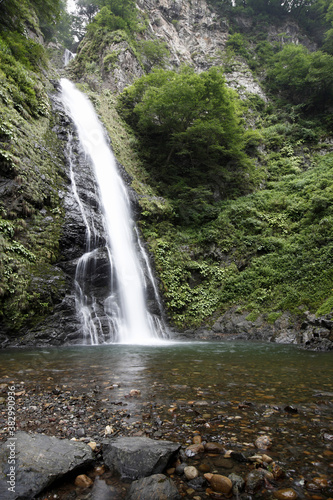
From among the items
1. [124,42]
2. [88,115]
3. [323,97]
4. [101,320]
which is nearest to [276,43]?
[323,97]

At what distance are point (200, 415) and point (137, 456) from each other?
117 cm

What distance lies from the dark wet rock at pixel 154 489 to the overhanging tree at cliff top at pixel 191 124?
16.1 meters

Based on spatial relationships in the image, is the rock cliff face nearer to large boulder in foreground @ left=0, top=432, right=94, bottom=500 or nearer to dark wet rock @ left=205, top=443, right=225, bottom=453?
large boulder in foreground @ left=0, top=432, right=94, bottom=500

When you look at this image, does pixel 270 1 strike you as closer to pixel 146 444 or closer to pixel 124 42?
pixel 124 42

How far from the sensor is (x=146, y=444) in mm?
2260

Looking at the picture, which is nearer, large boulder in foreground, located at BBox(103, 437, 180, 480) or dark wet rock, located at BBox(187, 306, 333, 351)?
large boulder in foreground, located at BBox(103, 437, 180, 480)

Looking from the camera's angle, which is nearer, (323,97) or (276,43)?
(323,97)

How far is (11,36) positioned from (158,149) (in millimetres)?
9970

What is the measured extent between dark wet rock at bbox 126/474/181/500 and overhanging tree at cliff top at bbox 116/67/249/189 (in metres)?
16.1

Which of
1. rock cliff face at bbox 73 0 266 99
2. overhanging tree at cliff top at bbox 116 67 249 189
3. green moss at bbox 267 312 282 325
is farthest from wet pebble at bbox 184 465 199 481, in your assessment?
rock cliff face at bbox 73 0 266 99

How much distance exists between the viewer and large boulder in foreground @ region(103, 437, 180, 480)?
204 centimetres

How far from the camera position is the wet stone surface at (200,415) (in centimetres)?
197

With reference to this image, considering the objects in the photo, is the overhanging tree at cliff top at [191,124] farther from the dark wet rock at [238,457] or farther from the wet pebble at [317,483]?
the wet pebble at [317,483]

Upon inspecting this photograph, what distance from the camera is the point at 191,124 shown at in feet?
58.3
